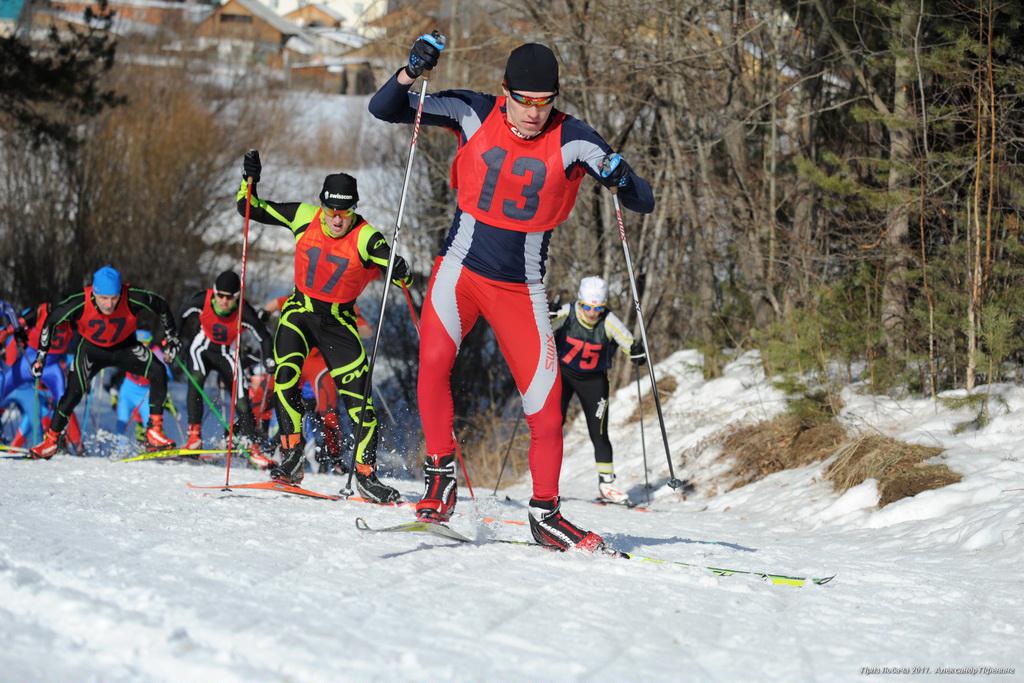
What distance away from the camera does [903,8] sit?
407 inches

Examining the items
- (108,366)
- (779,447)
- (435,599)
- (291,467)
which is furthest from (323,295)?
(779,447)

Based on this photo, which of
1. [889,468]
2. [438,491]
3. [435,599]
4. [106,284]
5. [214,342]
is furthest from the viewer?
[214,342]

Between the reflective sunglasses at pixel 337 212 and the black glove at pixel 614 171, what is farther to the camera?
the reflective sunglasses at pixel 337 212

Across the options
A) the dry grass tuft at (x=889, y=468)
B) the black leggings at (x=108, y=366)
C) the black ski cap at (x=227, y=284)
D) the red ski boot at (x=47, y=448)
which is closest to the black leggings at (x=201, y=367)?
the black leggings at (x=108, y=366)

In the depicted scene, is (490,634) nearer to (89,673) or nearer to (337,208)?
(89,673)

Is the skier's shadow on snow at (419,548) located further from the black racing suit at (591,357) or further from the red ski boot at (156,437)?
the red ski boot at (156,437)

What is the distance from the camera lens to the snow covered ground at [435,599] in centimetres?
305

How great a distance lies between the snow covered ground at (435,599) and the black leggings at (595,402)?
3190 millimetres

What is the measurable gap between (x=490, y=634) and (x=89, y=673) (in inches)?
45.8

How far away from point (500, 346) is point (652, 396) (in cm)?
1068

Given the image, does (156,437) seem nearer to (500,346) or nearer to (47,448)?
(47,448)

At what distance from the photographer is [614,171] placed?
4812 millimetres

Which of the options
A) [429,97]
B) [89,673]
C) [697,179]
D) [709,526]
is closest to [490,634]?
[89,673]

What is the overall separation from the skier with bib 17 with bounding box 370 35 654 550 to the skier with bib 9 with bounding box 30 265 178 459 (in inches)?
238
